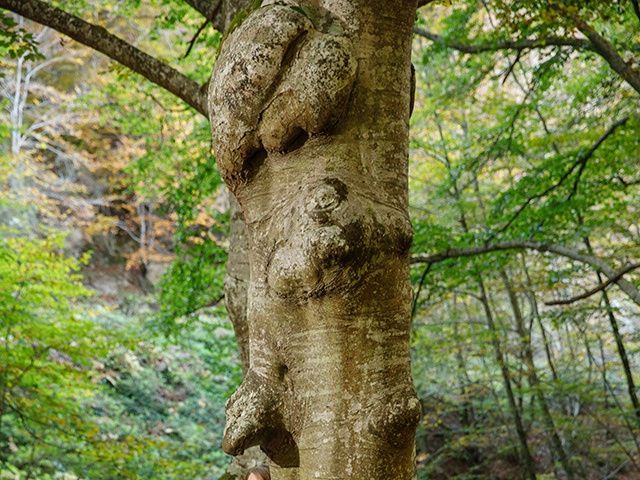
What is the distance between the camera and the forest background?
14.0ft

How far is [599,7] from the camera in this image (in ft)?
12.1

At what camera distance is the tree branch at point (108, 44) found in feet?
8.00

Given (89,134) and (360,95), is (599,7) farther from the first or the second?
(89,134)

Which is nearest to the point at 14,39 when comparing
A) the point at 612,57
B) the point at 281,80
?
the point at 281,80

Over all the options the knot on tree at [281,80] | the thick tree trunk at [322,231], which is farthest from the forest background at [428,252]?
the knot on tree at [281,80]

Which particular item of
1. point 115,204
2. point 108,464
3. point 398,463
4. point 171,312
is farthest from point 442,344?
point 115,204

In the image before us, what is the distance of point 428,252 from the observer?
457 cm

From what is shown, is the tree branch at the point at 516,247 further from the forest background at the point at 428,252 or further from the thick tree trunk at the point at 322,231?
the thick tree trunk at the point at 322,231

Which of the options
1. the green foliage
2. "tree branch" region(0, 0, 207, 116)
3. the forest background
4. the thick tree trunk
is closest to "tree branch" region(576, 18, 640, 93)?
the forest background

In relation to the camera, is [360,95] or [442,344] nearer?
[360,95]

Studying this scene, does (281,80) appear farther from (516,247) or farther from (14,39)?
(516,247)

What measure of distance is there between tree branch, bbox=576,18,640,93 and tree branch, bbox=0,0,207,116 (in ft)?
8.20

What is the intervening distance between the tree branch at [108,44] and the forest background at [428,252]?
0.62 feet

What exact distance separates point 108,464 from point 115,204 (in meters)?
9.95
